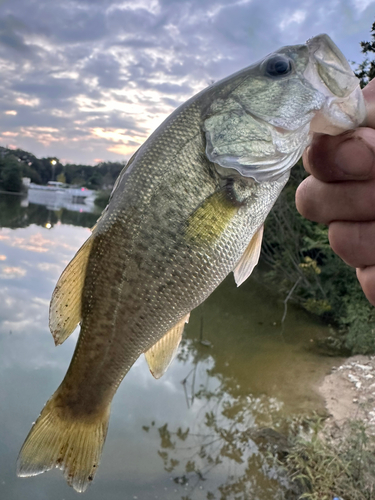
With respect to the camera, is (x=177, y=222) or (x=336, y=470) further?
(x=336, y=470)

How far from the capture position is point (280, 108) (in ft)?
5.39

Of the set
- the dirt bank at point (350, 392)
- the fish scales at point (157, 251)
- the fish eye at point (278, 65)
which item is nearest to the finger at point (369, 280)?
the fish scales at point (157, 251)

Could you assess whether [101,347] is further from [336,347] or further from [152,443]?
[336,347]

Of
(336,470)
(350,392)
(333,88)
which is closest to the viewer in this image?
(333,88)

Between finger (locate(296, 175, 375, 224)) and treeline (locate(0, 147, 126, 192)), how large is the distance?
7010 centimetres

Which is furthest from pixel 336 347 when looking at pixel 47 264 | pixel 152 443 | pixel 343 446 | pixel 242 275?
pixel 47 264

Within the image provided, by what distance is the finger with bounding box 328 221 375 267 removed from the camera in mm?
1727

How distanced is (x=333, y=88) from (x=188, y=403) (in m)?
7.14

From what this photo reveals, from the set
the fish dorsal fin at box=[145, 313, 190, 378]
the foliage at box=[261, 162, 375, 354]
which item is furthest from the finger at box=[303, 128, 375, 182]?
the foliage at box=[261, 162, 375, 354]

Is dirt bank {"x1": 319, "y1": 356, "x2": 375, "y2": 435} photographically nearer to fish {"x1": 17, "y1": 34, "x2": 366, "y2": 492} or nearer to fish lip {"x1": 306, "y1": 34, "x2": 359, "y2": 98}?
fish {"x1": 17, "y1": 34, "x2": 366, "y2": 492}

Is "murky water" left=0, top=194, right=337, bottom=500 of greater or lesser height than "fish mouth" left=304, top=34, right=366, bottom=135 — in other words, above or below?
below

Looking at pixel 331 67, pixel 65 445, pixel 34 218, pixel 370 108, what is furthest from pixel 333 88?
pixel 34 218

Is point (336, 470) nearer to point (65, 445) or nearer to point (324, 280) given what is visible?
point (65, 445)

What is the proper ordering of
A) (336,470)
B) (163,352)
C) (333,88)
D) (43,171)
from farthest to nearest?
1. (43,171)
2. (336,470)
3. (163,352)
4. (333,88)
